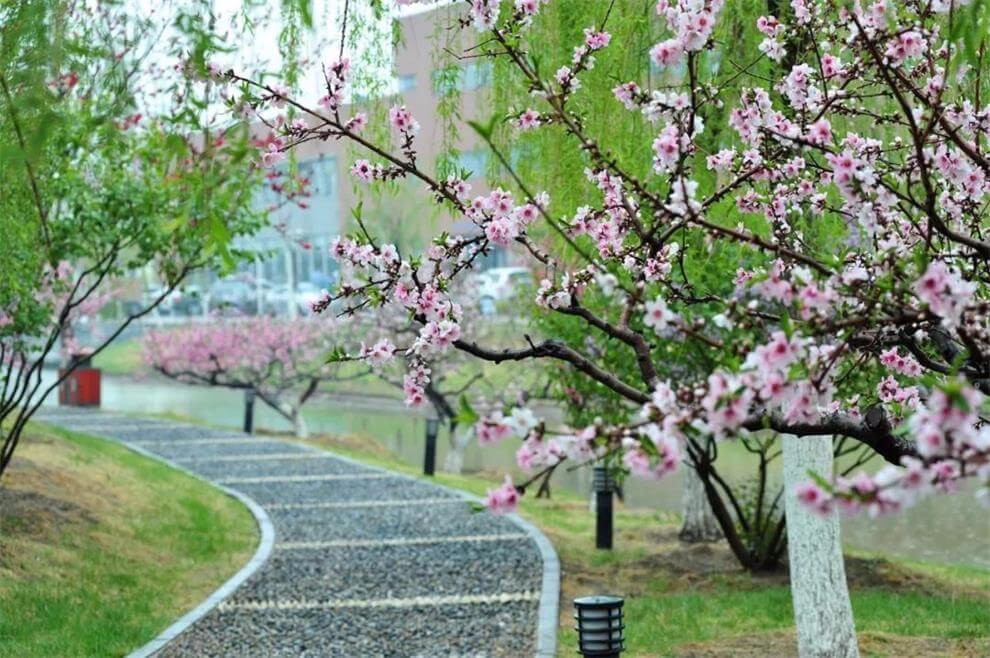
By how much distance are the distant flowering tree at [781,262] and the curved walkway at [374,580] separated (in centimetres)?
385

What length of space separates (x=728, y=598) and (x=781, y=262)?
622cm

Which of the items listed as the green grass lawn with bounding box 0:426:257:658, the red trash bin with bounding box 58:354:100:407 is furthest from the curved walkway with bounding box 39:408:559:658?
the red trash bin with bounding box 58:354:100:407

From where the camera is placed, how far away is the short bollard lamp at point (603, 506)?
14211mm

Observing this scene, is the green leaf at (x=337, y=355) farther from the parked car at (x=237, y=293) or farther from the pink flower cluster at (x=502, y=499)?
the parked car at (x=237, y=293)

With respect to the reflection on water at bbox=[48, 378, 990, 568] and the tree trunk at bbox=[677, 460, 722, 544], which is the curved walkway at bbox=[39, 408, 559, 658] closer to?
the tree trunk at bbox=[677, 460, 722, 544]

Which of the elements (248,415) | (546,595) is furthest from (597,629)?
(248,415)

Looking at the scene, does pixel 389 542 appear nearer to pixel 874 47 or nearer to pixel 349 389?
pixel 874 47

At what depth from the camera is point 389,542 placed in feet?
44.7

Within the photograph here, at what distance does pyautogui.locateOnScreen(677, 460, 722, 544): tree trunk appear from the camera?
1492 centimetres

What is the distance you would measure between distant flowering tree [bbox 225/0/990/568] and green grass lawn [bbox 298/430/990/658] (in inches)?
111

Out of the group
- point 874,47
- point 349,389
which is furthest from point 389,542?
point 349,389

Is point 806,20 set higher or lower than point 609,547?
higher

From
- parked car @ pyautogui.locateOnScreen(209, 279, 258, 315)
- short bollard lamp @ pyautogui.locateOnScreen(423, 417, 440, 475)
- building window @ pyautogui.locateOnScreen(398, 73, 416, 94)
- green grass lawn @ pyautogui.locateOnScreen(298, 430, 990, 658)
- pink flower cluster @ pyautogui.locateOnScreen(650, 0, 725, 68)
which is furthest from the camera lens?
parked car @ pyautogui.locateOnScreen(209, 279, 258, 315)

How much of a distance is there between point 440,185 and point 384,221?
161 ft
